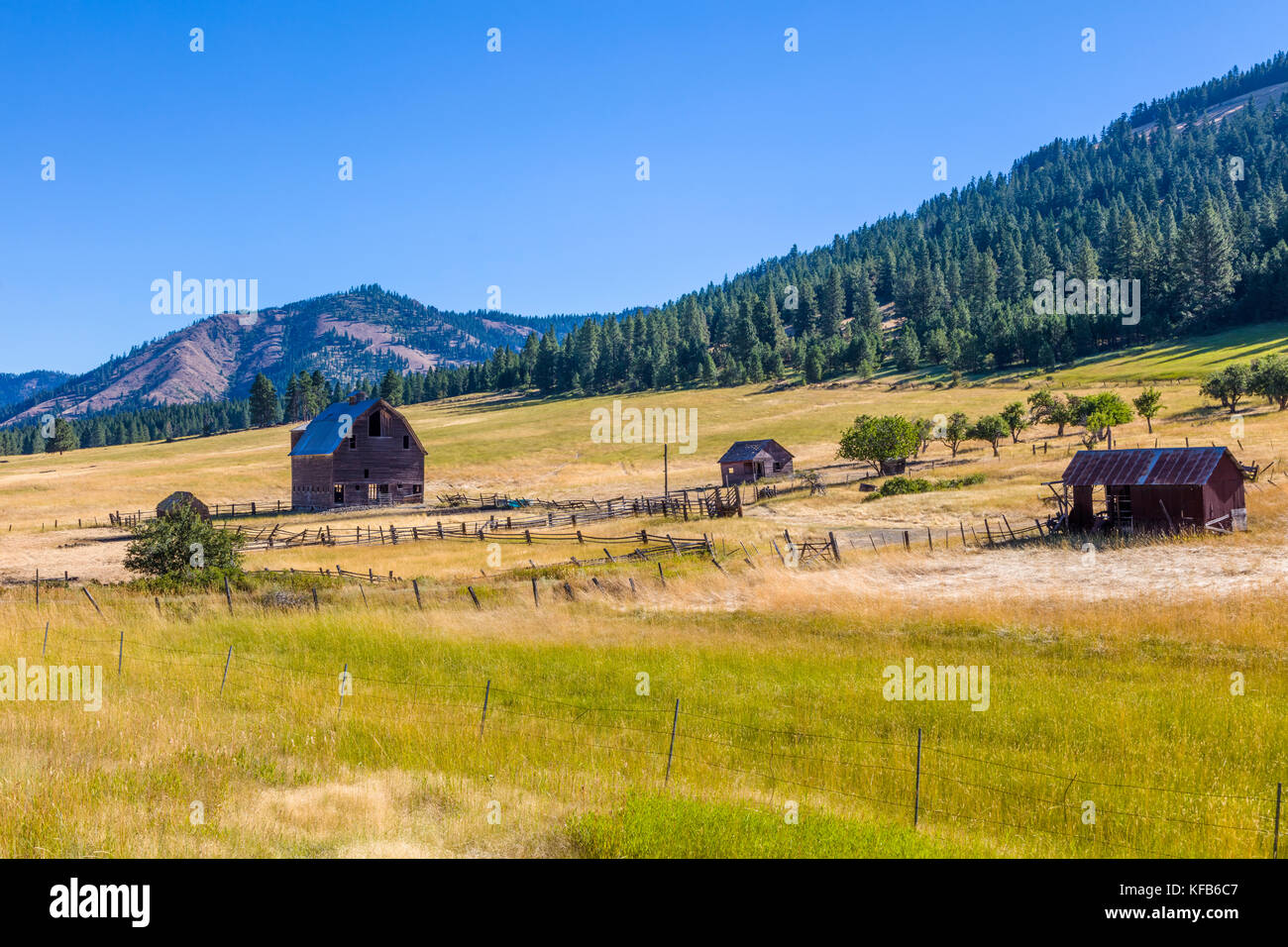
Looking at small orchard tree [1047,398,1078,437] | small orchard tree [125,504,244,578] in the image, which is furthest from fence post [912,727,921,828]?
small orchard tree [1047,398,1078,437]

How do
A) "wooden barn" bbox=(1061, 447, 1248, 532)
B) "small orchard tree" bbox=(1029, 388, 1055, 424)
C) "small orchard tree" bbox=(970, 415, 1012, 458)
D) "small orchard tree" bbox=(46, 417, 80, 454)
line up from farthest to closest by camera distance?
"small orchard tree" bbox=(46, 417, 80, 454) < "small orchard tree" bbox=(1029, 388, 1055, 424) < "small orchard tree" bbox=(970, 415, 1012, 458) < "wooden barn" bbox=(1061, 447, 1248, 532)

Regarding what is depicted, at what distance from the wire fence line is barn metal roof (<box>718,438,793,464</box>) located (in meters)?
67.5

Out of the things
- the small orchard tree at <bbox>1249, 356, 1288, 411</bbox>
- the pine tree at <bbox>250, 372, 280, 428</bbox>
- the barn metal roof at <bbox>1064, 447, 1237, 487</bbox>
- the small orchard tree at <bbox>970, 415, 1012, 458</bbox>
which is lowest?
the barn metal roof at <bbox>1064, 447, 1237, 487</bbox>

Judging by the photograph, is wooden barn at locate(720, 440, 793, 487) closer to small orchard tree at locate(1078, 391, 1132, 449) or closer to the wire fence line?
small orchard tree at locate(1078, 391, 1132, 449)

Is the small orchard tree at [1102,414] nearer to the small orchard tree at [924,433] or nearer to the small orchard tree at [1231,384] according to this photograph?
the small orchard tree at [1231,384]

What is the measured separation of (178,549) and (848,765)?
81.2 feet

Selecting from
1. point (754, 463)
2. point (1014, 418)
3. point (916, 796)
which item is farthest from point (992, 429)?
point (916, 796)

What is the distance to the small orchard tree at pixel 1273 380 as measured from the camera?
77625 mm

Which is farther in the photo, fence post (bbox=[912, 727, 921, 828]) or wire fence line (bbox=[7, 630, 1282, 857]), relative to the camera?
wire fence line (bbox=[7, 630, 1282, 857])

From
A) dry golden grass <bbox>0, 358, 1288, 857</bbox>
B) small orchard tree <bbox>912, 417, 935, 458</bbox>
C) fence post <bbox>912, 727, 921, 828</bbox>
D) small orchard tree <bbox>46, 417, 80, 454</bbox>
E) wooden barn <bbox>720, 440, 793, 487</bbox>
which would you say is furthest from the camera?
small orchard tree <bbox>46, 417, 80, 454</bbox>

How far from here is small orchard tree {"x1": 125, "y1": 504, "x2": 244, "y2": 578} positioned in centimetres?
2717

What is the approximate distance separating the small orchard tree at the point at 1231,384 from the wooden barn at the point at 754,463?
45.0 meters

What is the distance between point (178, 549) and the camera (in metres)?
27.4
